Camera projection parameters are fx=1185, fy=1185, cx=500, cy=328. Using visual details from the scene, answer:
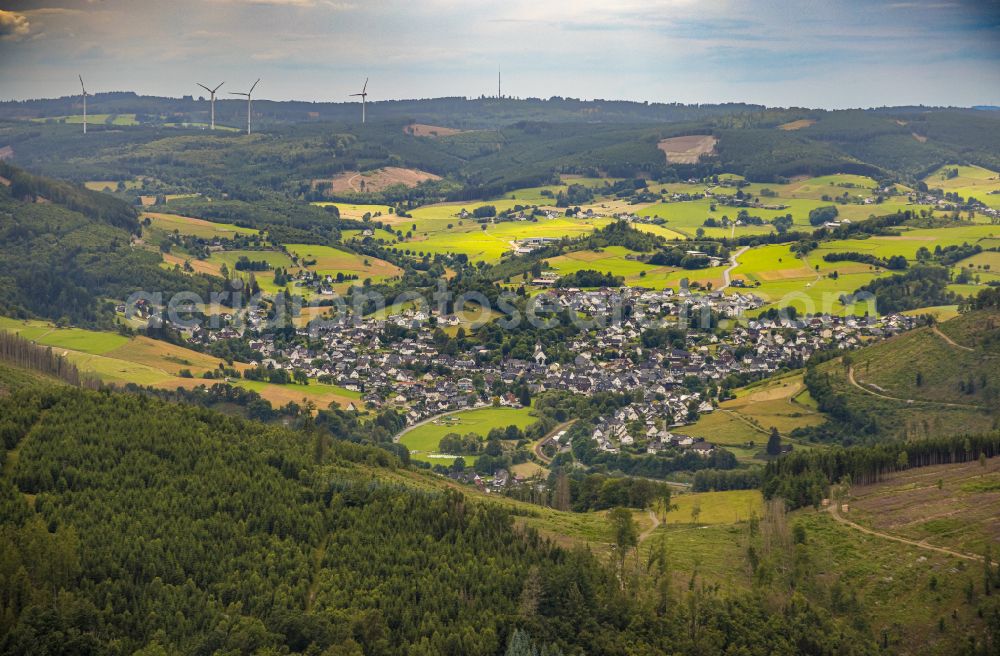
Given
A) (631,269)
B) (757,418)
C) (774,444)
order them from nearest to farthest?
(774,444) < (757,418) < (631,269)

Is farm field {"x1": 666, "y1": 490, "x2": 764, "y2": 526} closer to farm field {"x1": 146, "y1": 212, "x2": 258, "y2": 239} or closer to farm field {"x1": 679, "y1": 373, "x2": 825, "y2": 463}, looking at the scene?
farm field {"x1": 679, "y1": 373, "x2": 825, "y2": 463}

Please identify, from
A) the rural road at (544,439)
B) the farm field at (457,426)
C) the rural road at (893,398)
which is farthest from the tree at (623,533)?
the rural road at (893,398)

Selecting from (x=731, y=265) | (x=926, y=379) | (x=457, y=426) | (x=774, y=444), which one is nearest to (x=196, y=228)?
(x=731, y=265)

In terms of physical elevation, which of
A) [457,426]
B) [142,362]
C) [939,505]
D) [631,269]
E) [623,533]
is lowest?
[457,426]

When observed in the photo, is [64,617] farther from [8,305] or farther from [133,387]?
[8,305]

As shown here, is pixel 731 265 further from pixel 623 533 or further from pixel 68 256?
pixel 623 533

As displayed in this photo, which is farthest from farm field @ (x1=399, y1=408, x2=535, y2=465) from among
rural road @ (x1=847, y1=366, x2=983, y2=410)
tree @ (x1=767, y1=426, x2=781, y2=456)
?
rural road @ (x1=847, y1=366, x2=983, y2=410)
